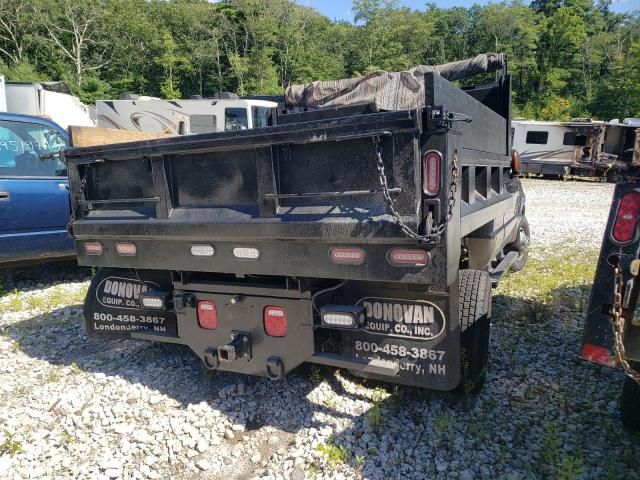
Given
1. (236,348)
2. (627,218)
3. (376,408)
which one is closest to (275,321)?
(236,348)

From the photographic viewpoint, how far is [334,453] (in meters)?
2.64

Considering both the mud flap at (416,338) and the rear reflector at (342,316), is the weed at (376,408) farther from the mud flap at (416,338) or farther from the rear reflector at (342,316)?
the rear reflector at (342,316)

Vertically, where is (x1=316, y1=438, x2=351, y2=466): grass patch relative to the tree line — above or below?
below

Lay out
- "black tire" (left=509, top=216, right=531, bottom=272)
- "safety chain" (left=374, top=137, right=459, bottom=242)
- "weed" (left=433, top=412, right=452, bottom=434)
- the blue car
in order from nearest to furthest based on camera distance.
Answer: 1. "safety chain" (left=374, top=137, right=459, bottom=242)
2. "weed" (left=433, top=412, right=452, bottom=434)
3. the blue car
4. "black tire" (left=509, top=216, right=531, bottom=272)

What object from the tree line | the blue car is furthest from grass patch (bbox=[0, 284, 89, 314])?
the tree line

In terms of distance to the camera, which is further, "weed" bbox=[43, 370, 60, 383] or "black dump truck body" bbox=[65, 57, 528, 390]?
"weed" bbox=[43, 370, 60, 383]

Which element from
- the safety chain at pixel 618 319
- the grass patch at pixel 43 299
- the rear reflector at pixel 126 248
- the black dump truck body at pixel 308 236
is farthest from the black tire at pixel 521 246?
the grass patch at pixel 43 299

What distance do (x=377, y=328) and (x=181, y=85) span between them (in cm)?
5494

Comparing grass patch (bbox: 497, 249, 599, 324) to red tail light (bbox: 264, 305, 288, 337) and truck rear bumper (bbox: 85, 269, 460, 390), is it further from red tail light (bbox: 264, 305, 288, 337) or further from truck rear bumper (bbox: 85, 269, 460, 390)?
red tail light (bbox: 264, 305, 288, 337)

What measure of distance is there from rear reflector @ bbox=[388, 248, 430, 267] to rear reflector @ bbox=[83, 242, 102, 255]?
6.96 feet

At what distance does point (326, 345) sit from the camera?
3.10 meters

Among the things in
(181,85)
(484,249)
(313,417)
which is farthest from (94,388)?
(181,85)

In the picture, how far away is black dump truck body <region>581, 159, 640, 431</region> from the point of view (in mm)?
2139

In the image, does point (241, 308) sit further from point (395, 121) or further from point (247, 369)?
point (395, 121)
